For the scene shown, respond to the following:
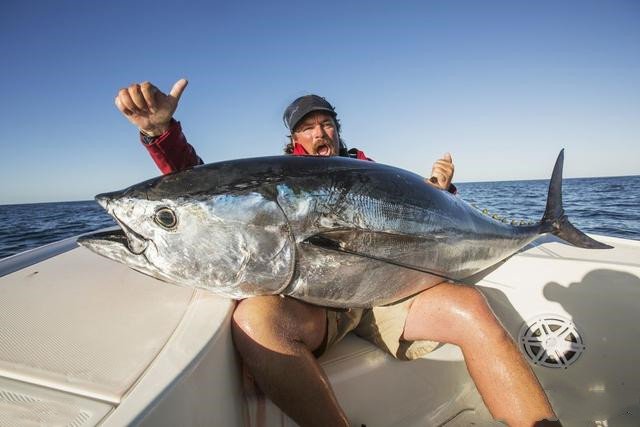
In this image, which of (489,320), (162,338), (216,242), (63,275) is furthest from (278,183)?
(63,275)

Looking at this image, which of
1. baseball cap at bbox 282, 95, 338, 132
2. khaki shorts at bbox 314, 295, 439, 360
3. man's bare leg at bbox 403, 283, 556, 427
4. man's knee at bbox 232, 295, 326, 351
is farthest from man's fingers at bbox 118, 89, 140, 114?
man's bare leg at bbox 403, 283, 556, 427

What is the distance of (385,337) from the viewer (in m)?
1.74

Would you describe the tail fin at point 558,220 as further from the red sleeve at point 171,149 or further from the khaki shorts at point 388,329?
the red sleeve at point 171,149

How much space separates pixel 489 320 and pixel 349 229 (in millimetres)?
786

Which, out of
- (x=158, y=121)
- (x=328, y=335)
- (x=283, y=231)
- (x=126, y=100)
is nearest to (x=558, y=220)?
(x=328, y=335)

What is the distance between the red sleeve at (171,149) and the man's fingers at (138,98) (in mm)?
211

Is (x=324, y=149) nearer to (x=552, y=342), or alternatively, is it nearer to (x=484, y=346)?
(x=484, y=346)

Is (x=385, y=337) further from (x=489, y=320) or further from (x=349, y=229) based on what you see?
(x=349, y=229)

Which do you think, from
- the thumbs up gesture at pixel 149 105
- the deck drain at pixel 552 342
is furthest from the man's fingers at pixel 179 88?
the deck drain at pixel 552 342

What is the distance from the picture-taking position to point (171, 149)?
1.80 metres

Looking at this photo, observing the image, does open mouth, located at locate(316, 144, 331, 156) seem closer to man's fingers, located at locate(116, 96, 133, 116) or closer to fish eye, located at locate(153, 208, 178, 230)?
man's fingers, located at locate(116, 96, 133, 116)

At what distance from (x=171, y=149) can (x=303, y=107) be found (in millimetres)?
1419

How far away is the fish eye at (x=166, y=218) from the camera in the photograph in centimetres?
126

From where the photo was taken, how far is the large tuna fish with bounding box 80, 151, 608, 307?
1.26m
